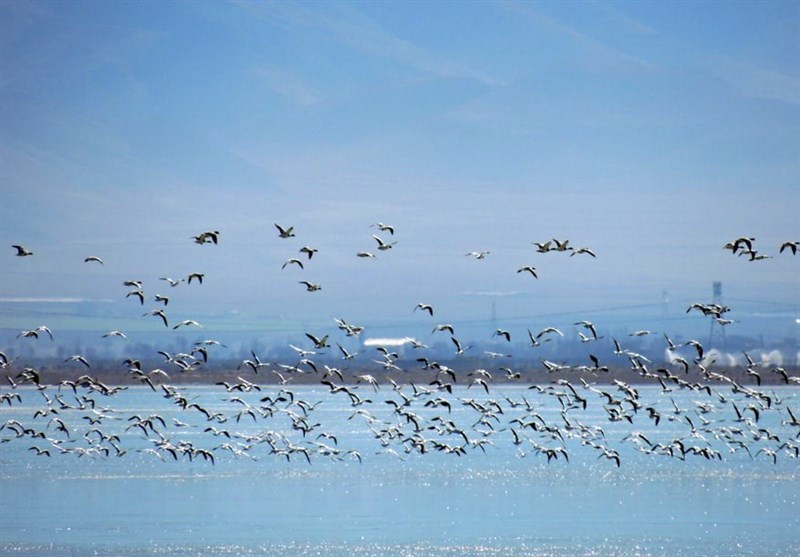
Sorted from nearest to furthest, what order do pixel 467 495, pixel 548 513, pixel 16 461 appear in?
pixel 548 513
pixel 467 495
pixel 16 461

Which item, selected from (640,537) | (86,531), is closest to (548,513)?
(640,537)

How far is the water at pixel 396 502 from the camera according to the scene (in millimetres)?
39688

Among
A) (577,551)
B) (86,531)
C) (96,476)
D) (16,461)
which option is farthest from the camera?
(16,461)

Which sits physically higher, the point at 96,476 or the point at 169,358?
the point at 169,358

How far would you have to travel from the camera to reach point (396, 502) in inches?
1905

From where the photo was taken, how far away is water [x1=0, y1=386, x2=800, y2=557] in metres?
39.7

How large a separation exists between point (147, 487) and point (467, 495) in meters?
11.9

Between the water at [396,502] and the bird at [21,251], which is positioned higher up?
the bird at [21,251]

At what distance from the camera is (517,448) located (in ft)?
244

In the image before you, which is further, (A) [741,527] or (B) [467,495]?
(B) [467,495]

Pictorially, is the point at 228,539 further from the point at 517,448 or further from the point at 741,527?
the point at 517,448

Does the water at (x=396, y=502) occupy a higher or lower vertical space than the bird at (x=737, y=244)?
lower

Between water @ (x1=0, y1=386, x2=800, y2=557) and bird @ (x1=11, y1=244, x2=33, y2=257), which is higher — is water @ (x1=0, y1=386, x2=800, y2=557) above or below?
below

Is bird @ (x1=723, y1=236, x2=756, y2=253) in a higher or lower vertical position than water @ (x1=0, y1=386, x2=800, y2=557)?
higher
